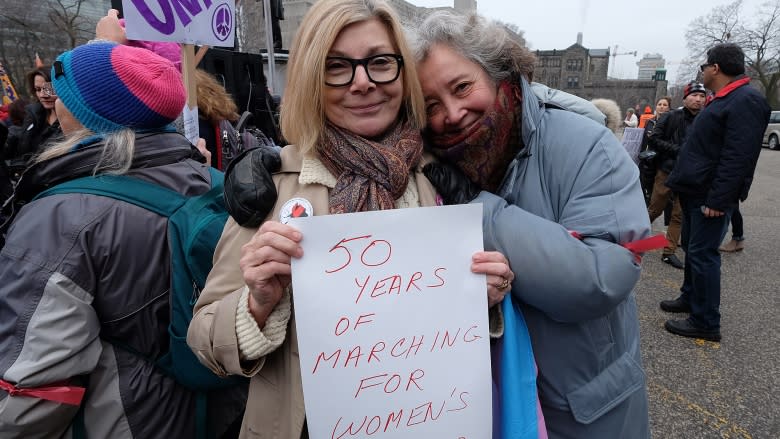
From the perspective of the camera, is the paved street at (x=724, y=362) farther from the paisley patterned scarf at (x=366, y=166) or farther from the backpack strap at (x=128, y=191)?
the backpack strap at (x=128, y=191)

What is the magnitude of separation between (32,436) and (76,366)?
23 centimetres

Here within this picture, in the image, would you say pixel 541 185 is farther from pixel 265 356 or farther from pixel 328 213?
pixel 265 356

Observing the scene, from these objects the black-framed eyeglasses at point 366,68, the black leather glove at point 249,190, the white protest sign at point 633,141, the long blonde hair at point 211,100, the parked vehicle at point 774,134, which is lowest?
the parked vehicle at point 774,134

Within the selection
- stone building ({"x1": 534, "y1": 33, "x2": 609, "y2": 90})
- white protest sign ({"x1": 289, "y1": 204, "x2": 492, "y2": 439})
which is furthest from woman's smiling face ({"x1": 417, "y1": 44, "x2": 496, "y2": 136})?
stone building ({"x1": 534, "y1": 33, "x2": 609, "y2": 90})

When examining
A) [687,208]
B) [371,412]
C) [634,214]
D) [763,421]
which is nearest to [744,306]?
[687,208]

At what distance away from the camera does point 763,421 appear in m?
2.65

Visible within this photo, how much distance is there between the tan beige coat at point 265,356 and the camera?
43.2 inches

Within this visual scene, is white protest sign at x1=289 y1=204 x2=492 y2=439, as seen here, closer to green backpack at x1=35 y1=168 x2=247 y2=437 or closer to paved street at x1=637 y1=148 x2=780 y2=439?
green backpack at x1=35 y1=168 x2=247 y2=437

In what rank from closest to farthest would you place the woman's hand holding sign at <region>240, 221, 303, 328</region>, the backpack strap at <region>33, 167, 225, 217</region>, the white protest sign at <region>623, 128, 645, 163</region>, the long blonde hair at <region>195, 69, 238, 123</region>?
the woman's hand holding sign at <region>240, 221, 303, 328</region>, the backpack strap at <region>33, 167, 225, 217</region>, the long blonde hair at <region>195, 69, 238, 123</region>, the white protest sign at <region>623, 128, 645, 163</region>

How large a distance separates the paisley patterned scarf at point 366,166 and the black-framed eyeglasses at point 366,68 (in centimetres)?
13

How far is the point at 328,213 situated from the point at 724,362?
11.7ft

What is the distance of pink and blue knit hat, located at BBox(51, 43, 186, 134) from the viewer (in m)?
1.39

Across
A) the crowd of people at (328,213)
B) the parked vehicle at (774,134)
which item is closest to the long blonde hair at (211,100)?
the crowd of people at (328,213)

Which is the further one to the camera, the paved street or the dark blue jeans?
the dark blue jeans
